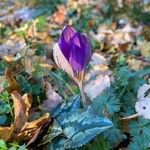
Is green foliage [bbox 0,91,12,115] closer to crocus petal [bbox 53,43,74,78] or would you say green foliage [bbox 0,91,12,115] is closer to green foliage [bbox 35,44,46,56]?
crocus petal [bbox 53,43,74,78]

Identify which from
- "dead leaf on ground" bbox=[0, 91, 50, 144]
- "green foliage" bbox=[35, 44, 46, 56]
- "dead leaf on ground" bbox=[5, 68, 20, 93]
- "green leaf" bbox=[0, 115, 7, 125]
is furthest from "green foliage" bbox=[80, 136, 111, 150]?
"green foliage" bbox=[35, 44, 46, 56]

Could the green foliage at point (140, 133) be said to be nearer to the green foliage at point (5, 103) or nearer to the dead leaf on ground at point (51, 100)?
the dead leaf on ground at point (51, 100)

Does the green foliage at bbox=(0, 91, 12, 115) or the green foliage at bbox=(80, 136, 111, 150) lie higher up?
the green foliage at bbox=(0, 91, 12, 115)

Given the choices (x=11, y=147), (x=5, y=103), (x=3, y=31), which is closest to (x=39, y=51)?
(x=5, y=103)

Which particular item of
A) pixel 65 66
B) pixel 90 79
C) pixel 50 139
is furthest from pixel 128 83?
pixel 50 139

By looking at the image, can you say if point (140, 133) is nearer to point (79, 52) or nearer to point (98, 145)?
point (98, 145)

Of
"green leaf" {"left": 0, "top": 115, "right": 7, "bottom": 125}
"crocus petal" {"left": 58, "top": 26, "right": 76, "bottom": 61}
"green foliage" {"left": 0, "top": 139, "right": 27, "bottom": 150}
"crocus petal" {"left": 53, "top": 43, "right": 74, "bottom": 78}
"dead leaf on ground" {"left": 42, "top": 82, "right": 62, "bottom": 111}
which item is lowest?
"dead leaf on ground" {"left": 42, "top": 82, "right": 62, "bottom": 111}

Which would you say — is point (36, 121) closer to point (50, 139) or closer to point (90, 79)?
point (50, 139)
